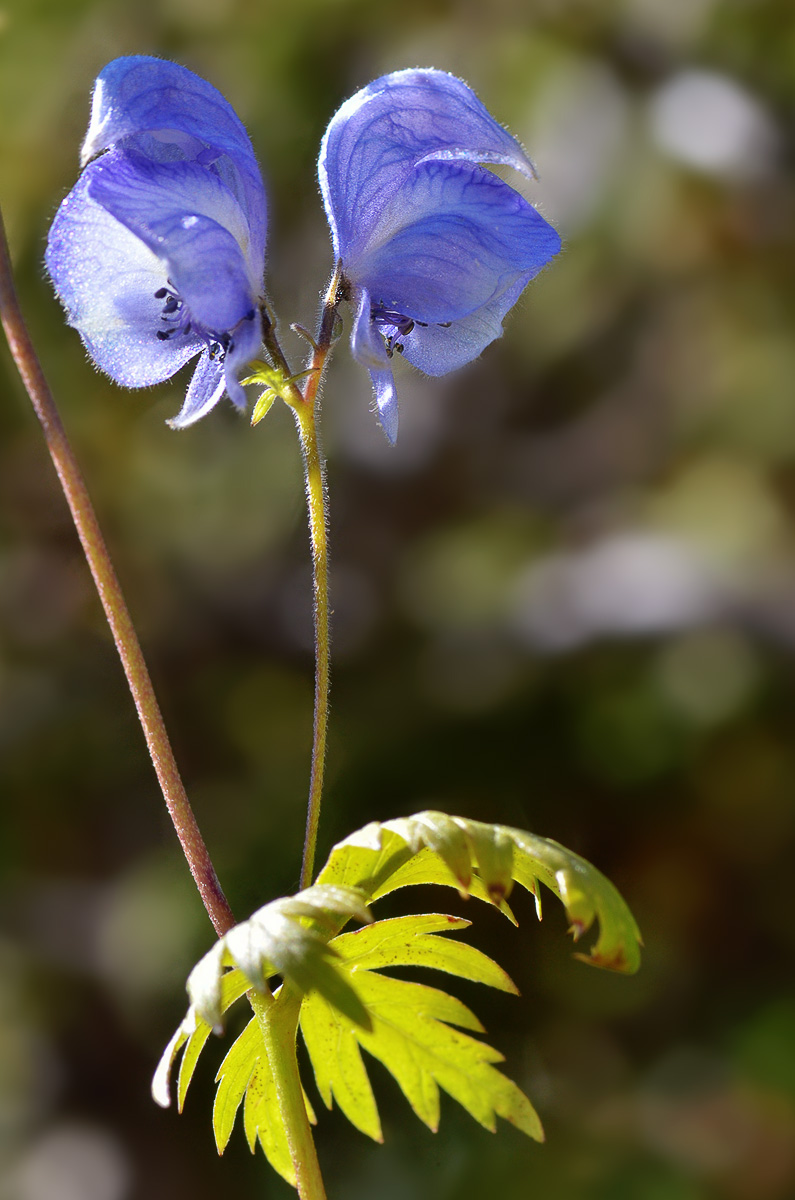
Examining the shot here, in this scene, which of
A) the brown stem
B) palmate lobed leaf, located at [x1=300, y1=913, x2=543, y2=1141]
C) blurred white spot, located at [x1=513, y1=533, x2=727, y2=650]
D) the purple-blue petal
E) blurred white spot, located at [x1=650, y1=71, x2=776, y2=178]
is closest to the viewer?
the brown stem

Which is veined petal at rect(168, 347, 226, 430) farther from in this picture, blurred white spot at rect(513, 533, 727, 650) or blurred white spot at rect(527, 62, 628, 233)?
blurred white spot at rect(527, 62, 628, 233)

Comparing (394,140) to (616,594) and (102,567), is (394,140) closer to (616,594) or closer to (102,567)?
(102,567)

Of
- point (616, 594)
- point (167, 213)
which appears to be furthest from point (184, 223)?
point (616, 594)

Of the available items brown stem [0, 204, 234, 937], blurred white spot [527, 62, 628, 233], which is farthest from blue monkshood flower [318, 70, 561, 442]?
blurred white spot [527, 62, 628, 233]

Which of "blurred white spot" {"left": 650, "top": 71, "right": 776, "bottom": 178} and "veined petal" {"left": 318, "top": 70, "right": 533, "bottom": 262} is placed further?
"blurred white spot" {"left": 650, "top": 71, "right": 776, "bottom": 178}

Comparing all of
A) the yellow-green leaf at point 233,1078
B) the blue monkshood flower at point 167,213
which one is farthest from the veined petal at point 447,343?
the yellow-green leaf at point 233,1078

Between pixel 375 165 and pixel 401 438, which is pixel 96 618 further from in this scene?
pixel 375 165

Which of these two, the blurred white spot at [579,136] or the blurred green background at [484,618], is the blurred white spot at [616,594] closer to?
the blurred green background at [484,618]

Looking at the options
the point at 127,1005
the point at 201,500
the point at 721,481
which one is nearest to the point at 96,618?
the point at 201,500
